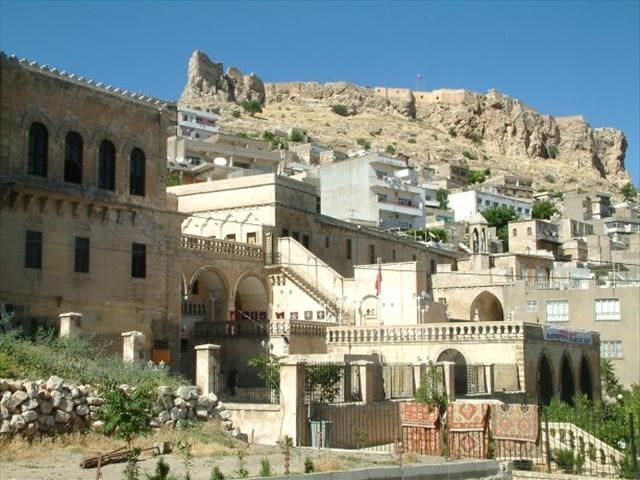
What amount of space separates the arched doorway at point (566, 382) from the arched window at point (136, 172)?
1943 cm

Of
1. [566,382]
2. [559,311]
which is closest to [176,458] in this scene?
[566,382]

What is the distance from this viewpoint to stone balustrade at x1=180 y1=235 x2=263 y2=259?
3950 centimetres

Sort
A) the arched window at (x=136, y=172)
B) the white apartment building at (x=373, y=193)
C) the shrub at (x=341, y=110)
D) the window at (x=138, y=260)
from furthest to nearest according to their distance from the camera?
the shrub at (x=341, y=110) < the white apartment building at (x=373, y=193) < the arched window at (x=136, y=172) < the window at (x=138, y=260)

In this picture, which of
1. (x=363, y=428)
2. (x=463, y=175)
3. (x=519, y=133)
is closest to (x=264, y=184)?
(x=363, y=428)

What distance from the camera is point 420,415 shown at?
68.1 ft

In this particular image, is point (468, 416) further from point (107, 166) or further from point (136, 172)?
point (136, 172)

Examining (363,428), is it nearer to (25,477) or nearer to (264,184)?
(25,477)

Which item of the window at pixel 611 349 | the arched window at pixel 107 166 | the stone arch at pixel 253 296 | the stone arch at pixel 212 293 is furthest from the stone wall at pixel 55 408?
the window at pixel 611 349

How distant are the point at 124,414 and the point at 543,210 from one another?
328 ft

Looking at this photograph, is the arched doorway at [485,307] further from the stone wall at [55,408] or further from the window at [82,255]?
the stone wall at [55,408]

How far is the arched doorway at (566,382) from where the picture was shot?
130 ft

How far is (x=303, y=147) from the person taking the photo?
124m

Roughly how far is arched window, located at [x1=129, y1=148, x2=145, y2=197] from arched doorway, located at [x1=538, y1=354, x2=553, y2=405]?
1712cm

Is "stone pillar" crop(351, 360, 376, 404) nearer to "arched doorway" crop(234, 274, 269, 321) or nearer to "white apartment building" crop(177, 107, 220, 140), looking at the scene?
"arched doorway" crop(234, 274, 269, 321)
